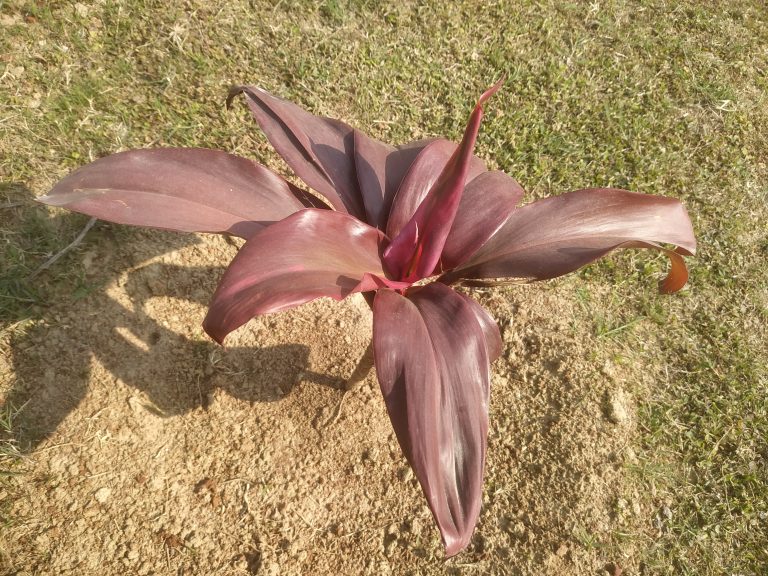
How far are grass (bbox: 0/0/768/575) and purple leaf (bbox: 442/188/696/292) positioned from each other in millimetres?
949

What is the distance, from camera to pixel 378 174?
4.56 ft

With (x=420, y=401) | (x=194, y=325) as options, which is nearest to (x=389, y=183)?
(x=420, y=401)

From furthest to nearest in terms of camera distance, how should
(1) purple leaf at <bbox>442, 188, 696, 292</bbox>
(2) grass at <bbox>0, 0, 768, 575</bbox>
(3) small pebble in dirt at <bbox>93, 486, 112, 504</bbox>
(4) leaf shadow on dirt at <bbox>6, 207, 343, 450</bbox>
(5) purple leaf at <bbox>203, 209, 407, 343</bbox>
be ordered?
(2) grass at <bbox>0, 0, 768, 575</bbox> → (4) leaf shadow on dirt at <bbox>6, 207, 343, 450</bbox> → (3) small pebble in dirt at <bbox>93, 486, 112, 504</bbox> → (1) purple leaf at <bbox>442, 188, 696, 292</bbox> → (5) purple leaf at <bbox>203, 209, 407, 343</bbox>

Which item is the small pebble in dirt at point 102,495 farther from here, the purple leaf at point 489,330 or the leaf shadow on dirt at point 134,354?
the purple leaf at point 489,330

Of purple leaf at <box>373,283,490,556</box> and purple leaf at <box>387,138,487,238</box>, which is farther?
purple leaf at <box>387,138,487,238</box>

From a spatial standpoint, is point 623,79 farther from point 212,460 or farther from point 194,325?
point 212,460


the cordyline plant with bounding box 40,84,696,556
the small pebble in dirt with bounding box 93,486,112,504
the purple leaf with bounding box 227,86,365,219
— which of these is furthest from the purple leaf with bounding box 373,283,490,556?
the small pebble in dirt with bounding box 93,486,112,504

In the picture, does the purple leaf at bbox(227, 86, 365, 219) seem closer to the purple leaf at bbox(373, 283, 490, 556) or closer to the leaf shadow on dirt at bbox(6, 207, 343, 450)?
the purple leaf at bbox(373, 283, 490, 556)

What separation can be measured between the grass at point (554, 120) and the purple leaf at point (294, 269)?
4.02ft

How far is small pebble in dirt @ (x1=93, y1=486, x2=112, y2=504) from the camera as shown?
161 centimetres

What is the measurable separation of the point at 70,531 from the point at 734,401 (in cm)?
242

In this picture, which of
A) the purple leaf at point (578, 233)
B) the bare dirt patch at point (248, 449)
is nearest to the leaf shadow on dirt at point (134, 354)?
the bare dirt patch at point (248, 449)

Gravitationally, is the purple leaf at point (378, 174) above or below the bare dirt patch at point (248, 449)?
above

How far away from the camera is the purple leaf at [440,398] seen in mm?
960
